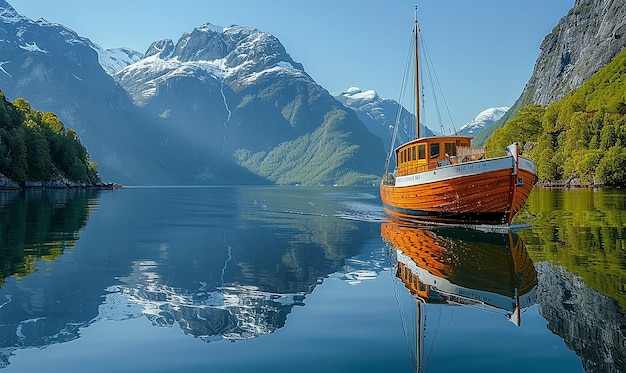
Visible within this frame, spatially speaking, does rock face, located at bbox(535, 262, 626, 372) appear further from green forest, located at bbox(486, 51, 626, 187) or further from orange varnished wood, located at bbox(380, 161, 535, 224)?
green forest, located at bbox(486, 51, 626, 187)

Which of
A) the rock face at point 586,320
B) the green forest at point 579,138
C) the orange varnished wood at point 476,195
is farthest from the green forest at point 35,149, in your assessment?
the green forest at point 579,138

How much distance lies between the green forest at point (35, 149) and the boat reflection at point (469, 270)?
108 metres

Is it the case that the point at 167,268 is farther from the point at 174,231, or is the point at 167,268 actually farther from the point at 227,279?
the point at 174,231

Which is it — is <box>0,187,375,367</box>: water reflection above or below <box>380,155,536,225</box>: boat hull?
below

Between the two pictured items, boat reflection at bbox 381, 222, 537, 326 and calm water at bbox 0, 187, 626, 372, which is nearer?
calm water at bbox 0, 187, 626, 372

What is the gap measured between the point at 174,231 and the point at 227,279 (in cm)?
1822

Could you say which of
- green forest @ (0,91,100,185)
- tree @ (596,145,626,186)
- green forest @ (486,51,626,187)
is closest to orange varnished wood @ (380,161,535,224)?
tree @ (596,145,626,186)

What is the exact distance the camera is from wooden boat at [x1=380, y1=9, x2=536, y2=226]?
3409 cm

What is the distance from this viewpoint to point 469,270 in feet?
61.9

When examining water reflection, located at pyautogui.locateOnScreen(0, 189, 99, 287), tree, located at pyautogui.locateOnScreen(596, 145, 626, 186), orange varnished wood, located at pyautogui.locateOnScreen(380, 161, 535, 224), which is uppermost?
tree, located at pyautogui.locateOnScreen(596, 145, 626, 186)

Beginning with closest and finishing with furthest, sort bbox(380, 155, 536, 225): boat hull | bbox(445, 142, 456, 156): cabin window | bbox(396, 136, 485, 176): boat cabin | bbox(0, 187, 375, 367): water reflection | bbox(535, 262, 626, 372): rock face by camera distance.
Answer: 1. bbox(535, 262, 626, 372): rock face
2. bbox(0, 187, 375, 367): water reflection
3. bbox(380, 155, 536, 225): boat hull
4. bbox(396, 136, 485, 176): boat cabin
5. bbox(445, 142, 456, 156): cabin window

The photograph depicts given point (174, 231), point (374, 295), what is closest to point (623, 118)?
point (174, 231)

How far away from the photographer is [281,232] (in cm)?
3538

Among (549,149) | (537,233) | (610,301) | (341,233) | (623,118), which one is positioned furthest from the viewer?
(549,149)
